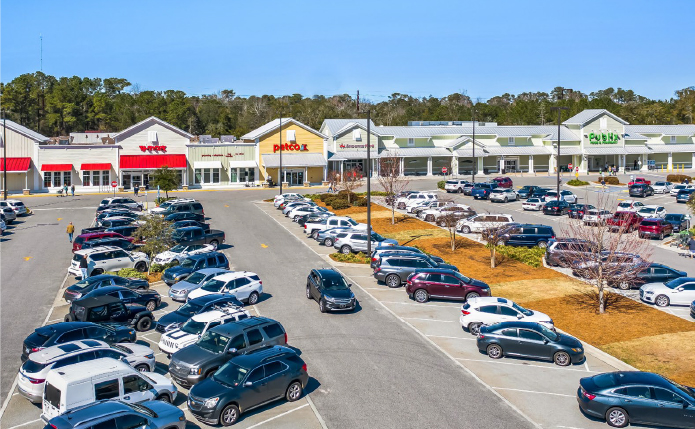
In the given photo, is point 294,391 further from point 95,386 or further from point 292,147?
point 292,147

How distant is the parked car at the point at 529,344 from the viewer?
826 inches

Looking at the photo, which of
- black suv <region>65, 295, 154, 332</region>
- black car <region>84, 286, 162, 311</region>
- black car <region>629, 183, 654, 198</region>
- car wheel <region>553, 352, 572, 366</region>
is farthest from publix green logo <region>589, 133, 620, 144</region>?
black suv <region>65, 295, 154, 332</region>

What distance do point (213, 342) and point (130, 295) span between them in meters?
7.63

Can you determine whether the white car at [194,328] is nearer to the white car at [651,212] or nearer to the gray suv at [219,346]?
the gray suv at [219,346]

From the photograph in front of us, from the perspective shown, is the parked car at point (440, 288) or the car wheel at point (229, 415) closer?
the car wheel at point (229, 415)

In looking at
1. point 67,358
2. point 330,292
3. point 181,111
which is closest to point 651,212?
point 330,292

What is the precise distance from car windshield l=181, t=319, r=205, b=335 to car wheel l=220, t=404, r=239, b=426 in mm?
5158

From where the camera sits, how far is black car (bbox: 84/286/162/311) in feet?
80.4

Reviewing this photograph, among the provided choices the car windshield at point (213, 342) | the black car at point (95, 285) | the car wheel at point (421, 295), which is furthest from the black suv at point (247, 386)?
the black car at point (95, 285)

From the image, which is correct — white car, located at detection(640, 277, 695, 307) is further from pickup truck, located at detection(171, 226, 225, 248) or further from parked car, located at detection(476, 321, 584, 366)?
pickup truck, located at detection(171, 226, 225, 248)

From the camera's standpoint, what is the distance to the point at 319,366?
19.6 m

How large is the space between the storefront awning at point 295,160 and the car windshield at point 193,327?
53885 millimetres

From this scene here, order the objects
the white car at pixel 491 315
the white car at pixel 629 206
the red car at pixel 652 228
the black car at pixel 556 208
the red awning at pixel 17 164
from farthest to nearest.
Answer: the red awning at pixel 17 164 → the black car at pixel 556 208 → the white car at pixel 629 206 → the red car at pixel 652 228 → the white car at pixel 491 315

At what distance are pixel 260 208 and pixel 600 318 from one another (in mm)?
35776
